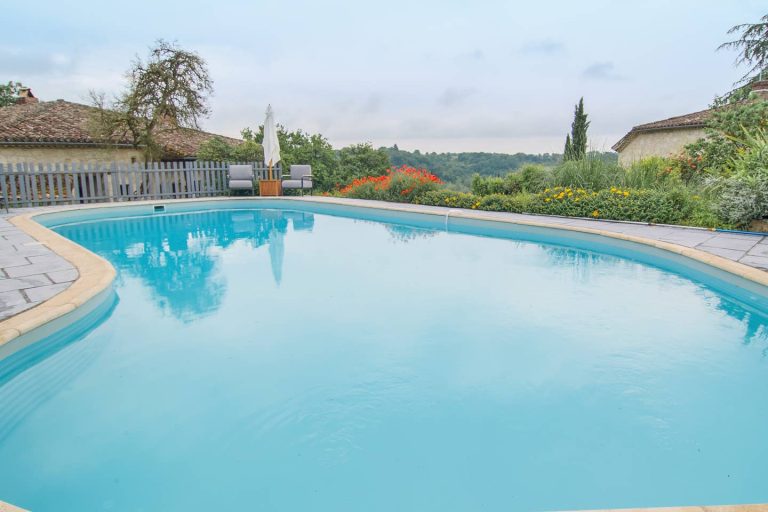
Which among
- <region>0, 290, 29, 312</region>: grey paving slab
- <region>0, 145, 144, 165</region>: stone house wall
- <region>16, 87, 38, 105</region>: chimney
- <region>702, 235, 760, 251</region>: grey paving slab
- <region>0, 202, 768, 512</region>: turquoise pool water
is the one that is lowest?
<region>0, 202, 768, 512</region>: turquoise pool water

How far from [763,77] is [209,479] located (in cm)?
2085

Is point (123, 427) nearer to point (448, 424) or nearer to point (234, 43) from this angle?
point (448, 424)

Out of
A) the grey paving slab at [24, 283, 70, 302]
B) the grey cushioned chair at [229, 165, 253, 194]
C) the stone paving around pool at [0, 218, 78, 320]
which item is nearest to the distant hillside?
the grey cushioned chair at [229, 165, 253, 194]

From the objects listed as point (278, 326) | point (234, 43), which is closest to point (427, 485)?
point (278, 326)

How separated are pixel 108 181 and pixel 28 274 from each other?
915 centimetres

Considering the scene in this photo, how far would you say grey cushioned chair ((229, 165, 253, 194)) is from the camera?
1309 cm

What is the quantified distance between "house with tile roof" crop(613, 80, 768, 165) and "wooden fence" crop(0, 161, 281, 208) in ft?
41.6

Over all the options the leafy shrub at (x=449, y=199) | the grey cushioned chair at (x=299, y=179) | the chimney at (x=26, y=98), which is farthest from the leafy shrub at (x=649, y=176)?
the chimney at (x=26, y=98)

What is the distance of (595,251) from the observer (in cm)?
651

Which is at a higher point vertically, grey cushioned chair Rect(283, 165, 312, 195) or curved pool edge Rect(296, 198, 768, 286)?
grey cushioned chair Rect(283, 165, 312, 195)

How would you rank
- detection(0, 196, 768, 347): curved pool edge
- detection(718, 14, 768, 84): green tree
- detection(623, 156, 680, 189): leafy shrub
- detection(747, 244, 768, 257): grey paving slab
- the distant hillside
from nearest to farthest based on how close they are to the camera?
detection(0, 196, 768, 347): curved pool edge → detection(747, 244, 768, 257): grey paving slab → detection(623, 156, 680, 189): leafy shrub → the distant hillside → detection(718, 14, 768, 84): green tree

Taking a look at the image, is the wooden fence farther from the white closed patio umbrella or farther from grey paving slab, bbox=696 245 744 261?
grey paving slab, bbox=696 245 744 261

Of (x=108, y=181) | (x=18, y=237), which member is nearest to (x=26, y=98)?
(x=108, y=181)

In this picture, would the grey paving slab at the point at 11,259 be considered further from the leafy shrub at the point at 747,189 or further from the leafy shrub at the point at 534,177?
the leafy shrub at the point at 747,189
